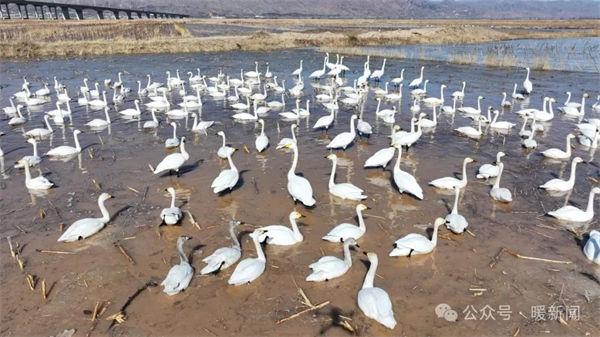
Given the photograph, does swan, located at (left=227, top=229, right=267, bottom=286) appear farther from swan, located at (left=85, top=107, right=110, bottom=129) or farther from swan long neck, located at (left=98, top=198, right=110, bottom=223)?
swan, located at (left=85, top=107, right=110, bottom=129)

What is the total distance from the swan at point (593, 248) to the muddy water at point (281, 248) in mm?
138

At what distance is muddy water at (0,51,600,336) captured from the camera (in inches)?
235

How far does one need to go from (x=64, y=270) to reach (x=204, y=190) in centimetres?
386

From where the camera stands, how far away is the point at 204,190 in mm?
10281

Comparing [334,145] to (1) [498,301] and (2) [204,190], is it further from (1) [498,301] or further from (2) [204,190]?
(1) [498,301]

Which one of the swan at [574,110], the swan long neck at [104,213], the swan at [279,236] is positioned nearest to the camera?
the swan at [279,236]

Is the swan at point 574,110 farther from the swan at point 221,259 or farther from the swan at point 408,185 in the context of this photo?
the swan at point 221,259

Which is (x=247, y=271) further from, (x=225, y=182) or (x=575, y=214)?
(x=575, y=214)

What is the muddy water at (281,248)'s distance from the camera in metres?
5.96

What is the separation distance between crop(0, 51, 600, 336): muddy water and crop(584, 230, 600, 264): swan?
14 centimetres

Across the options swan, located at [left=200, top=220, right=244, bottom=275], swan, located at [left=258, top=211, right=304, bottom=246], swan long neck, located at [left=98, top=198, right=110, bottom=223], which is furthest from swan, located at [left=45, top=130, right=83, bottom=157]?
swan, located at [left=258, top=211, right=304, bottom=246]

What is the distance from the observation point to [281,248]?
769 centimetres

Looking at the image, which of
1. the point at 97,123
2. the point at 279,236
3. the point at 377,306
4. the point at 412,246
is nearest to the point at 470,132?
the point at 412,246

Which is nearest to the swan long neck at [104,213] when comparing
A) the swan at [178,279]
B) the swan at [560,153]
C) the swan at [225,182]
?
the swan at [225,182]
